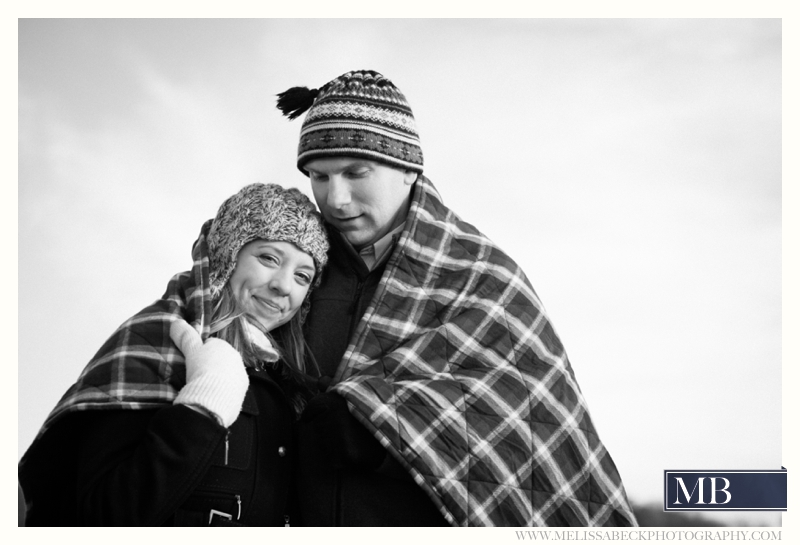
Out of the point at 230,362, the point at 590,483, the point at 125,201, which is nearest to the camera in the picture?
the point at 230,362

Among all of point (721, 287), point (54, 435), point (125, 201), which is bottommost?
point (54, 435)

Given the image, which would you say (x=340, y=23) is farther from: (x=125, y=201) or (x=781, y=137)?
(x=781, y=137)

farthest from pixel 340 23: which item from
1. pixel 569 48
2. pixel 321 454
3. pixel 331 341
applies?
pixel 321 454

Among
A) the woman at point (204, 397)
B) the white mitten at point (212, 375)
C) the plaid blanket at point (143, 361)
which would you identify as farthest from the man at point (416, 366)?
the plaid blanket at point (143, 361)

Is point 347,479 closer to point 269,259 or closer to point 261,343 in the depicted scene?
point 261,343

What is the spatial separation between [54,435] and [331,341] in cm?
72

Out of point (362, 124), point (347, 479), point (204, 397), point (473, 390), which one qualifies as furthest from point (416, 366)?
point (362, 124)

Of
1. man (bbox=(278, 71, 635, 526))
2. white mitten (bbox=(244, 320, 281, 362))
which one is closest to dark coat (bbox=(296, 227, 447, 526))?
man (bbox=(278, 71, 635, 526))

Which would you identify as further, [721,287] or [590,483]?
[721,287]

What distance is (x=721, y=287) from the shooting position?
2656mm

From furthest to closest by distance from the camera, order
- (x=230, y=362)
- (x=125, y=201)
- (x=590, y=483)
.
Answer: (x=125, y=201), (x=590, y=483), (x=230, y=362)

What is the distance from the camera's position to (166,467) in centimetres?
206

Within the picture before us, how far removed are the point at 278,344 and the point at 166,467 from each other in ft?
1.57

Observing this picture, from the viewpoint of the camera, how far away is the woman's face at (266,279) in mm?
2348
